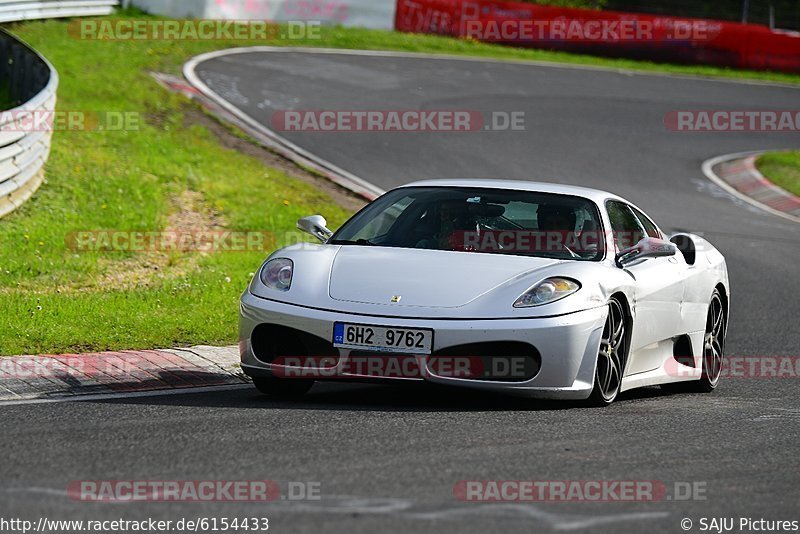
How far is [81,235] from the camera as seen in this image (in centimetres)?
1238

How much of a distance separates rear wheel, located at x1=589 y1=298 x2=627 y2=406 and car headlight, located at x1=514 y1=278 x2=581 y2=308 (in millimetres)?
339

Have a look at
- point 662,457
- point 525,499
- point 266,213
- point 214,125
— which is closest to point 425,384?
point 662,457

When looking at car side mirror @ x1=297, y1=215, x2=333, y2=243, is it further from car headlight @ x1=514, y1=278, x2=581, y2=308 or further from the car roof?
car headlight @ x1=514, y1=278, x2=581, y2=308

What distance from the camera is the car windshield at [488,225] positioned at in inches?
309

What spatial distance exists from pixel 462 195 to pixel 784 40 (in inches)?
1095

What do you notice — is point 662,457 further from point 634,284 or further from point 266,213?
point 266,213

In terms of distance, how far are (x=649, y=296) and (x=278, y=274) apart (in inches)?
87.6

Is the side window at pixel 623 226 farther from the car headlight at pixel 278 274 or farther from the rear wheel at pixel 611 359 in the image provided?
the car headlight at pixel 278 274

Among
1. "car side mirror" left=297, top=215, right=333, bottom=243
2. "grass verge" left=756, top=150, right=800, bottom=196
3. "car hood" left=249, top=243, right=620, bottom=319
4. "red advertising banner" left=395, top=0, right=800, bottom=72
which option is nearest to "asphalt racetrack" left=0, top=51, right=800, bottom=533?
"car hood" left=249, top=243, right=620, bottom=319

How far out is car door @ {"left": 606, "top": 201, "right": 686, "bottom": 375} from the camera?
7.87 meters

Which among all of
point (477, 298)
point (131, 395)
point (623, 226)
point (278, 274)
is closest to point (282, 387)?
point (278, 274)

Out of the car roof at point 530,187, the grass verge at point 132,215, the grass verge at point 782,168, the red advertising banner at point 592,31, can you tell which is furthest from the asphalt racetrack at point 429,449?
the red advertising banner at point 592,31

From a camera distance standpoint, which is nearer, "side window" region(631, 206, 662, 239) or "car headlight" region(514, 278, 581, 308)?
"car headlight" region(514, 278, 581, 308)

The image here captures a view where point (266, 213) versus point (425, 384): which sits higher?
point (425, 384)
